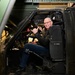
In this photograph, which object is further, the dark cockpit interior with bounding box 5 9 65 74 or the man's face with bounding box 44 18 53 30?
→ the man's face with bounding box 44 18 53 30

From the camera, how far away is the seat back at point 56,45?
3.89 m

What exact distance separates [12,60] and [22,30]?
63 centimetres

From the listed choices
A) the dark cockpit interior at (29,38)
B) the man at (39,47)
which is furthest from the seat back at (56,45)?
the man at (39,47)

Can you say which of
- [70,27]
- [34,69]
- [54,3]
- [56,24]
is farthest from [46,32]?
[54,3]

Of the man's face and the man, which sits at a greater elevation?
the man's face

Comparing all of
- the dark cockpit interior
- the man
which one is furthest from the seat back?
the man

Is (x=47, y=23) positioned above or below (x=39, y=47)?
above

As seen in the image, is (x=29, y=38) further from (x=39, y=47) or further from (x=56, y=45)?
(x=56, y=45)

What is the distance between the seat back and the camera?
389 centimetres

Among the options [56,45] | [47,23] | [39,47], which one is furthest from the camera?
[39,47]

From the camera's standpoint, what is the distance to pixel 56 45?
3.89 m

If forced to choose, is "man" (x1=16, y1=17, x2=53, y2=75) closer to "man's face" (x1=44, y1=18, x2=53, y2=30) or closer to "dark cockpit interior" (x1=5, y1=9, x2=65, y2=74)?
"man's face" (x1=44, y1=18, x2=53, y2=30)

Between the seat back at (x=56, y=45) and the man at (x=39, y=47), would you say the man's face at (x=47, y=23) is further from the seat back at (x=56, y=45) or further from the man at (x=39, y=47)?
the seat back at (x=56, y=45)

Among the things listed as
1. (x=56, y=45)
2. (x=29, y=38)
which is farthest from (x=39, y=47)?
(x=56, y=45)
